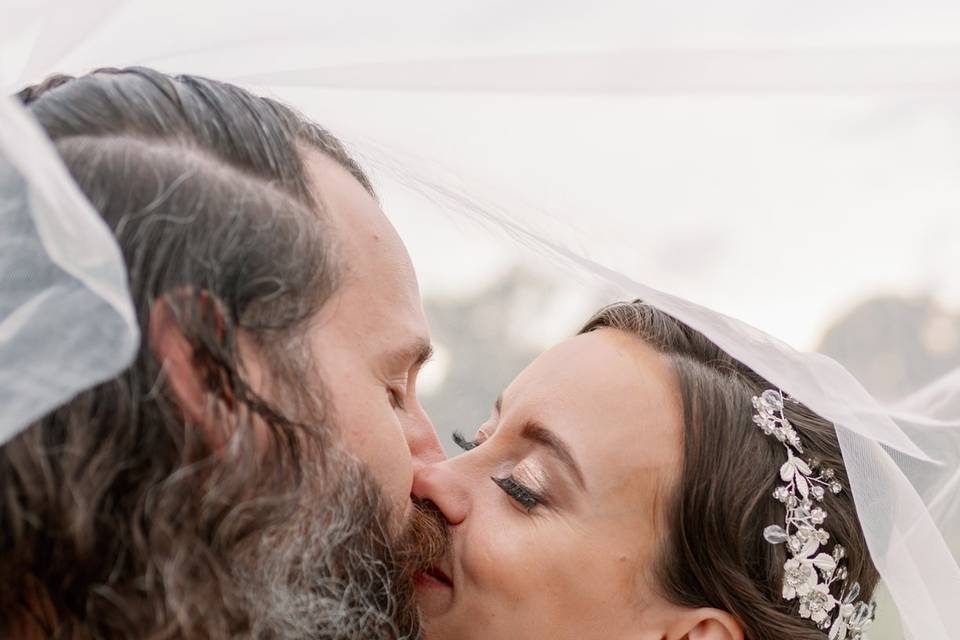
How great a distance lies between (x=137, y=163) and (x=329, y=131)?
77 centimetres

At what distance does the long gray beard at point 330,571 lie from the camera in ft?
7.70

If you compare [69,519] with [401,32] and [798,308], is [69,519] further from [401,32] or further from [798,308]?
[798,308]

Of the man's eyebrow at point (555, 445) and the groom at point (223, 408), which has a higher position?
the groom at point (223, 408)

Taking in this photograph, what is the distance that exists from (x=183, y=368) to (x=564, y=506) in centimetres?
148

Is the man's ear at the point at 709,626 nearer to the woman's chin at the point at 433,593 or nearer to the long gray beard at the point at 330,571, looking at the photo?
the woman's chin at the point at 433,593

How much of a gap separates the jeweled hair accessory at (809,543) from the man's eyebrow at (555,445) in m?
0.62

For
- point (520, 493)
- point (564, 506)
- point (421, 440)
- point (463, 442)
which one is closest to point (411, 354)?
point (421, 440)

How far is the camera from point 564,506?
3.35 metres

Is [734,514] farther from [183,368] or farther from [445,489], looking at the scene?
[183,368]

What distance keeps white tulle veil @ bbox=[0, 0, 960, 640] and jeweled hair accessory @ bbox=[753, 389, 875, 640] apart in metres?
0.44

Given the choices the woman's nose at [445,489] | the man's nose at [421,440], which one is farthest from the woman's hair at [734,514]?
the man's nose at [421,440]

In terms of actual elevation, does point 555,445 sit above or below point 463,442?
above

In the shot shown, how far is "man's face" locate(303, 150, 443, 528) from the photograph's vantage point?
258 cm

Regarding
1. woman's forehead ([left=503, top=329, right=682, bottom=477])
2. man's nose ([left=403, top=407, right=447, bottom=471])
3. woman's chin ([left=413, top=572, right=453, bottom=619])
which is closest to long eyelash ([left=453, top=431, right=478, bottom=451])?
woman's forehead ([left=503, top=329, right=682, bottom=477])
